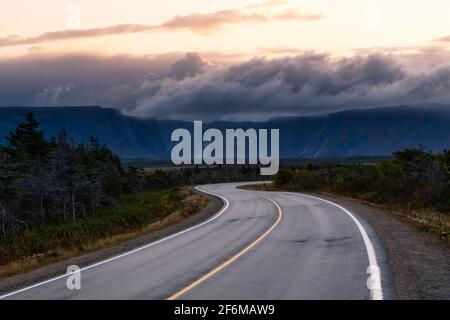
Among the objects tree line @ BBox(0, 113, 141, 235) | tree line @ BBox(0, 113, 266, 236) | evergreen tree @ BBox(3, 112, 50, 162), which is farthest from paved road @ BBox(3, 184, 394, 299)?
evergreen tree @ BBox(3, 112, 50, 162)

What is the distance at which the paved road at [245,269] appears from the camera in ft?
37.5

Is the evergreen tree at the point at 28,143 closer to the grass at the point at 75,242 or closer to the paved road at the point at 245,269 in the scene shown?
the grass at the point at 75,242

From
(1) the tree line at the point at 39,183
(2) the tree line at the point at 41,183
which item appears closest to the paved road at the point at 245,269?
(2) the tree line at the point at 41,183

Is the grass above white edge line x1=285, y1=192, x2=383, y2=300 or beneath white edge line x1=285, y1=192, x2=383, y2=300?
beneath

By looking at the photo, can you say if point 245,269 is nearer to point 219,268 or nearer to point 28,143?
point 219,268

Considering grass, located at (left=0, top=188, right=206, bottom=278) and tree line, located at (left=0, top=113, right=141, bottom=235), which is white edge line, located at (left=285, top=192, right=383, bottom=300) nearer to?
grass, located at (left=0, top=188, right=206, bottom=278)

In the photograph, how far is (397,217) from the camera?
2800cm

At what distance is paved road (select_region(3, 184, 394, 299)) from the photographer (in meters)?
11.4

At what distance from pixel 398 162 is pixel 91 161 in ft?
160

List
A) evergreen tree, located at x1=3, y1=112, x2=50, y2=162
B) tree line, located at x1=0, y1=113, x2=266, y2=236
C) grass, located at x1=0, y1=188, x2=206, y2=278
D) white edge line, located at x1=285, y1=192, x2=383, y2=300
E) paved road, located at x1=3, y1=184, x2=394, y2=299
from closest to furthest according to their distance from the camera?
white edge line, located at x1=285, y1=192, x2=383, y2=300 < paved road, located at x1=3, y1=184, x2=394, y2=299 < grass, located at x1=0, y1=188, x2=206, y2=278 < tree line, located at x1=0, y1=113, x2=266, y2=236 < evergreen tree, located at x1=3, y1=112, x2=50, y2=162

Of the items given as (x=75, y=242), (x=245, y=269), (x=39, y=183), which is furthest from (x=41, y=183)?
(x=245, y=269)

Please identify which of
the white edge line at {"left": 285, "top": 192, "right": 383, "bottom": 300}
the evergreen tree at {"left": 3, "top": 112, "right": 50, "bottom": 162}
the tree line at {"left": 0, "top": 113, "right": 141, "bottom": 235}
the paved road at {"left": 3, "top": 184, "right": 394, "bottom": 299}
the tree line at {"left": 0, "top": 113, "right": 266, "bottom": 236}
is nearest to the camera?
the white edge line at {"left": 285, "top": 192, "right": 383, "bottom": 300}
